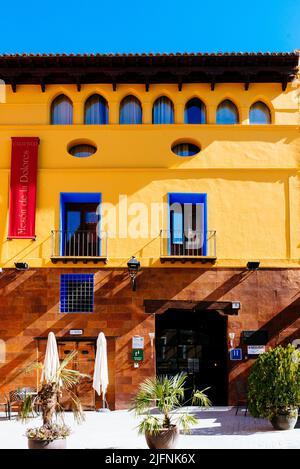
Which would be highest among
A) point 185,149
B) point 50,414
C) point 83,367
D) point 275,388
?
point 185,149

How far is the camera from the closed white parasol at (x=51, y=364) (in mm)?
12125

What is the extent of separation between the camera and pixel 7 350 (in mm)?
19156

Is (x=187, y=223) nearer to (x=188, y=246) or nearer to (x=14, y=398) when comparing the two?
(x=188, y=246)

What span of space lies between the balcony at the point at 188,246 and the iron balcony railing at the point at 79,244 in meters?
2.01

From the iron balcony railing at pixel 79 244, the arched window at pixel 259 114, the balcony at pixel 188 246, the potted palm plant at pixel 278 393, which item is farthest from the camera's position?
the arched window at pixel 259 114

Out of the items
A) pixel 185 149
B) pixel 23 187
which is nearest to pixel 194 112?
pixel 185 149

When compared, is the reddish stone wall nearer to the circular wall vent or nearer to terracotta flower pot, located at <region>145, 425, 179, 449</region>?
the circular wall vent

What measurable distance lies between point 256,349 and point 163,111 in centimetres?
867

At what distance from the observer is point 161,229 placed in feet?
65.3

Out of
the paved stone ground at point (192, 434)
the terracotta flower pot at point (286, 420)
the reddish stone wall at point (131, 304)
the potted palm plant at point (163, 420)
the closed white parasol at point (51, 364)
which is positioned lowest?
the paved stone ground at point (192, 434)

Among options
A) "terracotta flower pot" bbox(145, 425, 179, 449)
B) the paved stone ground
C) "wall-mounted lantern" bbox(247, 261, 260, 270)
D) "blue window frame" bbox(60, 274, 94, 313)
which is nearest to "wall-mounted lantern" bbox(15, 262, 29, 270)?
"blue window frame" bbox(60, 274, 94, 313)

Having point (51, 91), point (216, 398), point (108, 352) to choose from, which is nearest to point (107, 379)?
point (108, 352)

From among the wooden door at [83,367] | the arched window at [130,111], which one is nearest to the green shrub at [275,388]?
the wooden door at [83,367]

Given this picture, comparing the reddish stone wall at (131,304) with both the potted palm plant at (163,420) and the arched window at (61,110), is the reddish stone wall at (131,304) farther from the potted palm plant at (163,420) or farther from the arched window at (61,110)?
the potted palm plant at (163,420)
